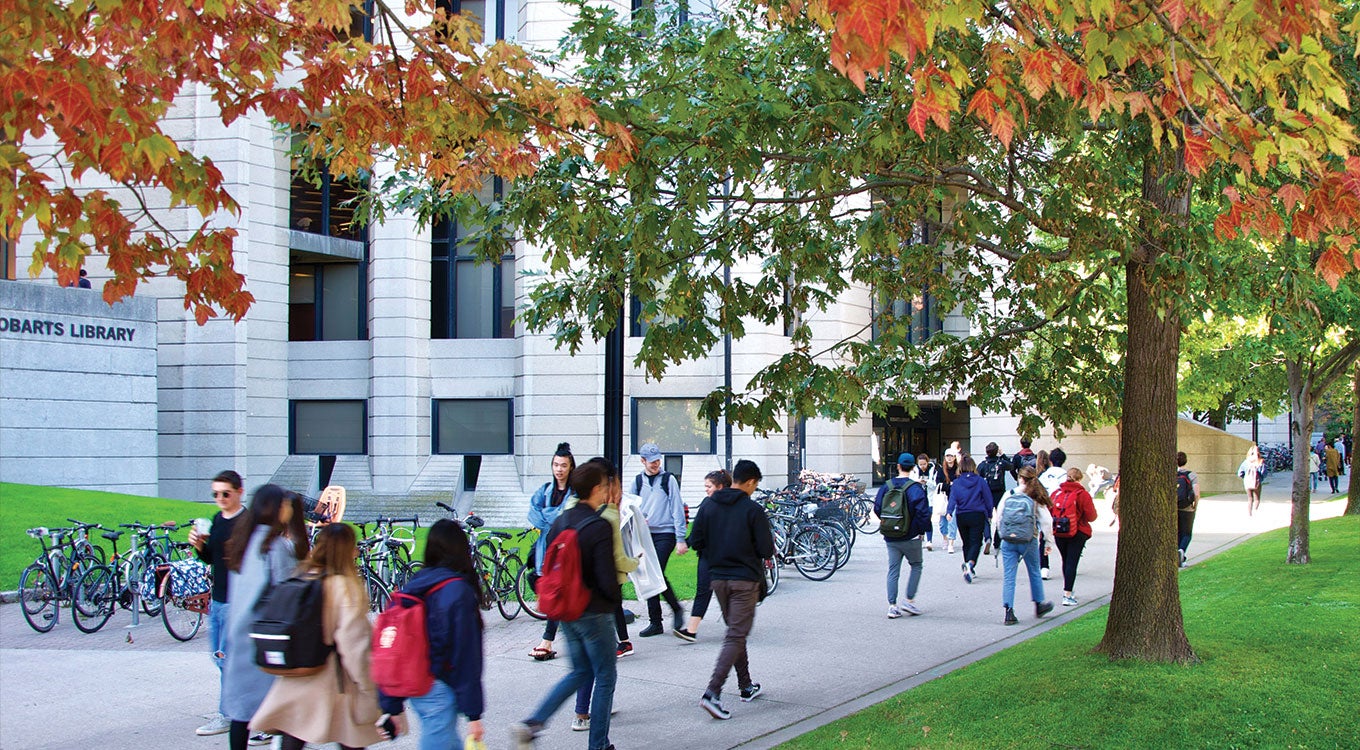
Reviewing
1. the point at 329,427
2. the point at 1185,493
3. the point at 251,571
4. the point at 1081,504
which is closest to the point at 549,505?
the point at 251,571

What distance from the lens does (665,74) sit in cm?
890

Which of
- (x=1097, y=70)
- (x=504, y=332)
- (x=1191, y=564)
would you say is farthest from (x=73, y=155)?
(x=504, y=332)

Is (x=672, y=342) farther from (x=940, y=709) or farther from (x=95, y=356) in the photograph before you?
(x=95, y=356)

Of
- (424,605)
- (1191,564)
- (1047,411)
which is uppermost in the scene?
(1047,411)

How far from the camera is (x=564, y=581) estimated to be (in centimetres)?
657

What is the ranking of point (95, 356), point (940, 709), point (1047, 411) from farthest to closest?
1. point (95, 356)
2. point (1047, 411)
3. point (940, 709)

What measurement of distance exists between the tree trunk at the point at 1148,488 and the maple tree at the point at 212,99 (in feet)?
14.5

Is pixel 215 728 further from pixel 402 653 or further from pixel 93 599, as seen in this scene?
pixel 93 599

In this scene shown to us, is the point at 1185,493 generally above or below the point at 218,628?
above

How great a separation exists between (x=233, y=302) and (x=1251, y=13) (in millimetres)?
5646

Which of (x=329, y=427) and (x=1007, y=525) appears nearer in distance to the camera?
(x=1007, y=525)

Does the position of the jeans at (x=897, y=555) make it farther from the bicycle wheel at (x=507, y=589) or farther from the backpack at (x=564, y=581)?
the backpack at (x=564, y=581)

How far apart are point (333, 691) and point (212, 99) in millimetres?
3784

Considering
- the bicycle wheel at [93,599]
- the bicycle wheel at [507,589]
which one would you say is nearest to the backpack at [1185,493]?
the bicycle wheel at [507,589]
